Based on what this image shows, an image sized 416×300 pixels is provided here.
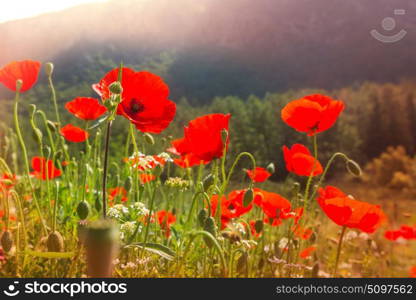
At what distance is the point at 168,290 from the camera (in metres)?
0.58

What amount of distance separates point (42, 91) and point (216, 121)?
11561 millimetres

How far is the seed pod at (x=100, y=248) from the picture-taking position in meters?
0.24

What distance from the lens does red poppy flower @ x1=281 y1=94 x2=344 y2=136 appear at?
2.94ft

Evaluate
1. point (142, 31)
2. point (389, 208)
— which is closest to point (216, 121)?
point (389, 208)

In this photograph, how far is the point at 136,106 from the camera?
79 cm

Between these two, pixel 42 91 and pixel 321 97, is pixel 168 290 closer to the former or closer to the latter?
pixel 321 97

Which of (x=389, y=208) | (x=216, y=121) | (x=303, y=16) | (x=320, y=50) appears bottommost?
(x=389, y=208)

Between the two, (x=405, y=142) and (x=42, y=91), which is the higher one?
(x=42, y=91)
